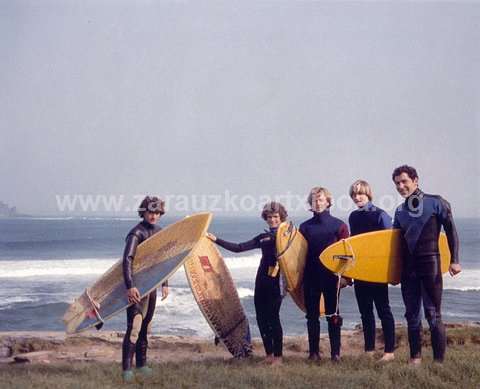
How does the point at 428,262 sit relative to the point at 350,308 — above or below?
above

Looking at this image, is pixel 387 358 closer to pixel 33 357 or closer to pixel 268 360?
pixel 268 360

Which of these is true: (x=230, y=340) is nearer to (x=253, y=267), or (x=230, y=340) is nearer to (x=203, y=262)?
(x=203, y=262)

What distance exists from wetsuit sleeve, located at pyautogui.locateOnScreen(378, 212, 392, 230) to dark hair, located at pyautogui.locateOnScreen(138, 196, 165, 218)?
1.84 m

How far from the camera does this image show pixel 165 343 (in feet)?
21.4

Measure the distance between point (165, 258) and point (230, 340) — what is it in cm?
118

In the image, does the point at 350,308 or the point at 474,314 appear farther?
the point at 350,308

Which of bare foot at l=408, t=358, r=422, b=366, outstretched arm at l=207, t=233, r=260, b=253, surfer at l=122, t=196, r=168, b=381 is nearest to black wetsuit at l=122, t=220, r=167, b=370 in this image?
surfer at l=122, t=196, r=168, b=381

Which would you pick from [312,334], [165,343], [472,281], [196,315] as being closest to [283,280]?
[312,334]

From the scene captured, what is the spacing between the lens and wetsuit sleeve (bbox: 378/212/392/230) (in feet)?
15.1

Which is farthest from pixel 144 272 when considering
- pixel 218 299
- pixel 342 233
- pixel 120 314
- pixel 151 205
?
pixel 120 314

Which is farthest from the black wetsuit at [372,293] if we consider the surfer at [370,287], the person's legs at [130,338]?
the person's legs at [130,338]

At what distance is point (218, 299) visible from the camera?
5445 mm

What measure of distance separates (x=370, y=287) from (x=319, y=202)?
0.85 m

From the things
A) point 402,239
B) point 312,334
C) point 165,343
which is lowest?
point 165,343
